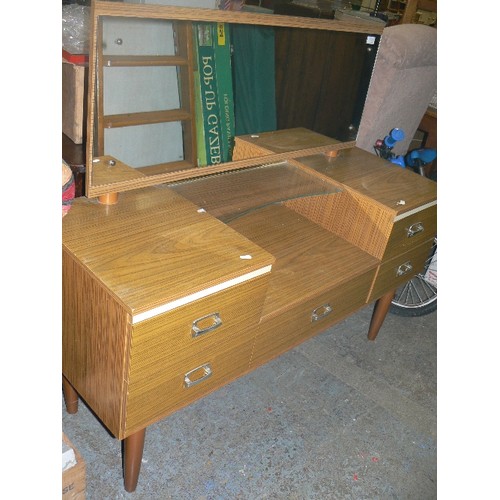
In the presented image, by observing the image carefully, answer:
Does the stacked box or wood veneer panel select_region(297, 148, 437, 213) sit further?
wood veneer panel select_region(297, 148, 437, 213)

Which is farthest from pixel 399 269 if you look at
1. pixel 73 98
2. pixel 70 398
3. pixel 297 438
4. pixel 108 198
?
pixel 73 98

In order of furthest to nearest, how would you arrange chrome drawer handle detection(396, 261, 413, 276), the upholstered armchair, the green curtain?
the upholstered armchair, chrome drawer handle detection(396, 261, 413, 276), the green curtain

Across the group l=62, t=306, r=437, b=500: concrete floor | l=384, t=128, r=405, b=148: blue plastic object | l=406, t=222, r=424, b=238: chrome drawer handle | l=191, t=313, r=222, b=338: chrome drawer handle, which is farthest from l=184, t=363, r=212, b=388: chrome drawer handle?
l=384, t=128, r=405, b=148: blue plastic object

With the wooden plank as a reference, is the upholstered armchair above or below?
below

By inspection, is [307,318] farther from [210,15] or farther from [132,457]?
[210,15]

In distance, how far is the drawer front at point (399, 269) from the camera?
184 cm

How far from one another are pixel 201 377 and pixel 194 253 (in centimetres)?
33

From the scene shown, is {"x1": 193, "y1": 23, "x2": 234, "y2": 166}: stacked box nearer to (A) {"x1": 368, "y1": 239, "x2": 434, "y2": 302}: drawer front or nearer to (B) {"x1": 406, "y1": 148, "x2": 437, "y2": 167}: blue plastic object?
(A) {"x1": 368, "y1": 239, "x2": 434, "y2": 302}: drawer front

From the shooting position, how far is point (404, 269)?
197 cm

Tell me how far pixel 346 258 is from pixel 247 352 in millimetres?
515

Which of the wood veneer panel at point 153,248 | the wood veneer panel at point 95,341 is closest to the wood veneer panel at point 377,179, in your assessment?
the wood veneer panel at point 153,248

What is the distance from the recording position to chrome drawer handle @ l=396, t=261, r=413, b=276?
6.35ft

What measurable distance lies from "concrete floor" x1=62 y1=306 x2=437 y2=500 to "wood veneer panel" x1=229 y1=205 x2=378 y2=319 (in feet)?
1.77
